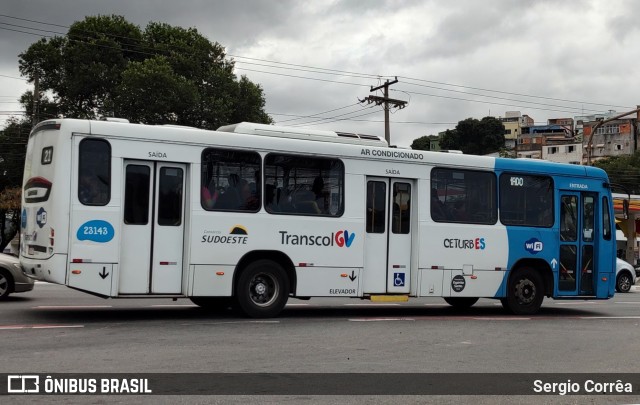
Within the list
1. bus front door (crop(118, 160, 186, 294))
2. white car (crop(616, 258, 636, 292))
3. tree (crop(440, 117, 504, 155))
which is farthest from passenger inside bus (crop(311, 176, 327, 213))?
tree (crop(440, 117, 504, 155))

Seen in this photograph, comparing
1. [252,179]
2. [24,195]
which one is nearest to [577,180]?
[252,179]

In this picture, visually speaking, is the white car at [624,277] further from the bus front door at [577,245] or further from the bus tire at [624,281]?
the bus front door at [577,245]

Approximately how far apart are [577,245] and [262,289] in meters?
7.18

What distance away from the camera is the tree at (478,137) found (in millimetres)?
112812

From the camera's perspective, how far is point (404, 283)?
Answer: 47.6ft

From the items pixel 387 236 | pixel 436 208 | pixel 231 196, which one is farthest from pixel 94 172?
pixel 436 208

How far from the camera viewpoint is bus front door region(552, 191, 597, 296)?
1638 centimetres

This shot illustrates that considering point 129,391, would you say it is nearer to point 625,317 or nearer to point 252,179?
point 252,179

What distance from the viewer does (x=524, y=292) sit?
16000 millimetres

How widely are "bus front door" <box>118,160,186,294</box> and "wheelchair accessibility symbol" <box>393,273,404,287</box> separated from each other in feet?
13.4

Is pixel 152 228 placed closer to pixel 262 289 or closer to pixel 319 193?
pixel 262 289

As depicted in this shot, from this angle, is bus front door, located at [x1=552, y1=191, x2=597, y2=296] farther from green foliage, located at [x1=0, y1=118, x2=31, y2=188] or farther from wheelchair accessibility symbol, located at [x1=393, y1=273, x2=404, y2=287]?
green foliage, located at [x1=0, y1=118, x2=31, y2=188]

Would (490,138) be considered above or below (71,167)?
above

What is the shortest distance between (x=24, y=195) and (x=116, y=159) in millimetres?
1857
